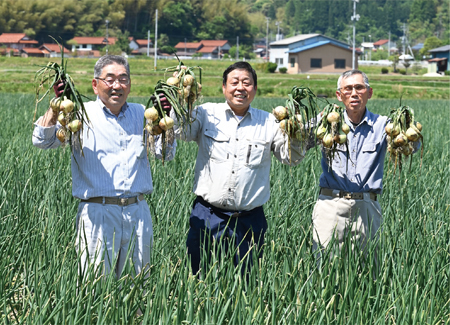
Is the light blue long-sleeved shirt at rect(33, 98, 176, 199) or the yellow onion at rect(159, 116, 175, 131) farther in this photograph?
the light blue long-sleeved shirt at rect(33, 98, 176, 199)

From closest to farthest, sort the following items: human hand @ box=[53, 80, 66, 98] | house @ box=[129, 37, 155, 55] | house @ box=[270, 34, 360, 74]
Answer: human hand @ box=[53, 80, 66, 98] → house @ box=[270, 34, 360, 74] → house @ box=[129, 37, 155, 55]

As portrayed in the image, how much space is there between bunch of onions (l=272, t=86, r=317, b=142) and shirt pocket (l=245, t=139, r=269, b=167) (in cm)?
21

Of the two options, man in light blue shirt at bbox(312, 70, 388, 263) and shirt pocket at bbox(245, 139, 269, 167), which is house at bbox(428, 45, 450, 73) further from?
shirt pocket at bbox(245, 139, 269, 167)

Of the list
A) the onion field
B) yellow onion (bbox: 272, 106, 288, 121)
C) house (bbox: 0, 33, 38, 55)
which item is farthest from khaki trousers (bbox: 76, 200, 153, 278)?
house (bbox: 0, 33, 38, 55)

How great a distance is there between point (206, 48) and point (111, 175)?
3101 inches

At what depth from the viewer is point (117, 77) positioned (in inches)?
99.2

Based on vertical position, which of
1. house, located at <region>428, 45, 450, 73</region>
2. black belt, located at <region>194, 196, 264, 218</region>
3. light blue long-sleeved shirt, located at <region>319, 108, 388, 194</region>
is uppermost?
house, located at <region>428, 45, 450, 73</region>

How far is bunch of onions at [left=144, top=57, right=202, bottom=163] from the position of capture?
2.29m

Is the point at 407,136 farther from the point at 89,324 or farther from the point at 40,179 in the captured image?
the point at 40,179

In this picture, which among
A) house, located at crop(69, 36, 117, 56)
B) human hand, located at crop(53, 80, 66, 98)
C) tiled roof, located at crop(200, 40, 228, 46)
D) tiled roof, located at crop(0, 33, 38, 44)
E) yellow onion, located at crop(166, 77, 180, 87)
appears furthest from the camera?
tiled roof, located at crop(200, 40, 228, 46)

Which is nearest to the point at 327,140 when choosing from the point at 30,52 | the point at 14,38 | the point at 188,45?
the point at 30,52

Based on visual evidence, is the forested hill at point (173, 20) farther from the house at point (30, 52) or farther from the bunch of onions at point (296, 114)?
the bunch of onions at point (296, 114)

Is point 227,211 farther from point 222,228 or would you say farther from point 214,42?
point 214,42

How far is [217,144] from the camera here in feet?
9.13
